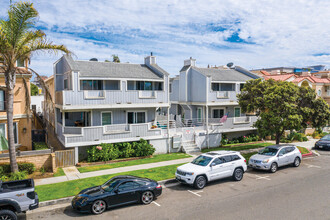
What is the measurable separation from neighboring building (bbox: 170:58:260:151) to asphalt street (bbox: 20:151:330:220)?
28.9 feet

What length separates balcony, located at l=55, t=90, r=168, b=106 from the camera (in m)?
19.0

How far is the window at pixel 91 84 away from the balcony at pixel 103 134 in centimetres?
385

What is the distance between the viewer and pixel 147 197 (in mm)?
11969

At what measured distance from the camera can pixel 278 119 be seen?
19438 millimetres

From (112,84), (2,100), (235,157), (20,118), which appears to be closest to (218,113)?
(112,84)

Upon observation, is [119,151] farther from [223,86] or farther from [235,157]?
[223,86]

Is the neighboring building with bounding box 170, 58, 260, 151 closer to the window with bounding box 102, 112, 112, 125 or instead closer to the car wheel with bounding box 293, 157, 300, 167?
the window with bounding box 102, 112, 112, 125

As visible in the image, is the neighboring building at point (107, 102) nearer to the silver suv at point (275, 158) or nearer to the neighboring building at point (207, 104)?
the neighboring building at point (207, 104)

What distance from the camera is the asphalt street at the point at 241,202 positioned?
1064 cm

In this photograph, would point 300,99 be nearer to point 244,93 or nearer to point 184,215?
point 244,93

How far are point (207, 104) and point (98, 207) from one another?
16425mm

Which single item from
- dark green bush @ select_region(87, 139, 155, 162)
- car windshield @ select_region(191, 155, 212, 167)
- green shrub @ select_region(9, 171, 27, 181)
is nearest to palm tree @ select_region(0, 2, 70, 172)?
green shrub @ select_region(9, 171, 27, 181)

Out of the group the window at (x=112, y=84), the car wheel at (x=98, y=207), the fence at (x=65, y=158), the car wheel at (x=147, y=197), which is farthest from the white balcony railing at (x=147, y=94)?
the car wheel at (x=98, y=207)

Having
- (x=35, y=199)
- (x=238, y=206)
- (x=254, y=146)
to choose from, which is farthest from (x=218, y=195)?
(x=254, y=146)
